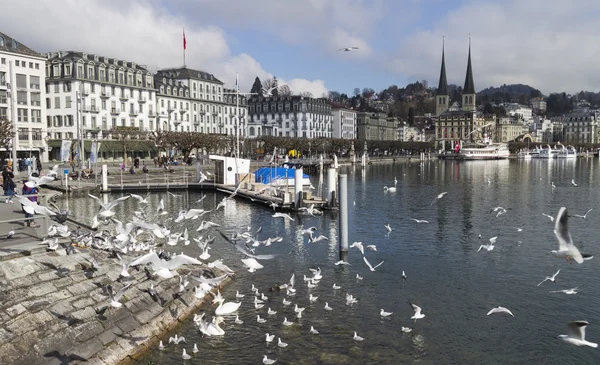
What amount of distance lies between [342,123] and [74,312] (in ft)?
560

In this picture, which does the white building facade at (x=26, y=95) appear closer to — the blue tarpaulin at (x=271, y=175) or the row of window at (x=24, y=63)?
the row of window at (x=24, y=63)

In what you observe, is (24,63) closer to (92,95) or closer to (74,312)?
(92,95)

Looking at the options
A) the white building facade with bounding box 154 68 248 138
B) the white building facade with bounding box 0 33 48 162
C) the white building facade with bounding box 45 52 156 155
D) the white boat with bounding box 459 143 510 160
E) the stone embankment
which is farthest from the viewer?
the white boat with bounding box 459 143 510 160

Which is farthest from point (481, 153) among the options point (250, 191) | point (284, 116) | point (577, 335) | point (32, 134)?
point (577, 335)

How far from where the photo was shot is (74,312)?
1383cm

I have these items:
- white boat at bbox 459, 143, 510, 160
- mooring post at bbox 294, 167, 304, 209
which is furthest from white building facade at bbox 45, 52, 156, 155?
white boat at bbox 459, 143, 510, 160

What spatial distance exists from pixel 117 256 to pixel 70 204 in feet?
91.8

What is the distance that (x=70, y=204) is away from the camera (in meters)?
42.5

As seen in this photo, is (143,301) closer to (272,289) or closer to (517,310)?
(272,289)

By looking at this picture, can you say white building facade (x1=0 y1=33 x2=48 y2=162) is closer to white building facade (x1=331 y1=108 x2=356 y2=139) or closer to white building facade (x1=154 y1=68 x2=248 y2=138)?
white building facade (x1=154 y1=68 x2=248 y2=138)

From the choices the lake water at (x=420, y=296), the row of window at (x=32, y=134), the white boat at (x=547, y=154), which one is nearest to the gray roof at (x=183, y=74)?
the row of window at (x=32, y=134)

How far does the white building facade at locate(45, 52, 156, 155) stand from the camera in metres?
88.1

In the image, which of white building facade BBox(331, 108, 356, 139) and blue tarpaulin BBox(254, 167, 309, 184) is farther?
white building facade BBox(331, 108, 356, 139)

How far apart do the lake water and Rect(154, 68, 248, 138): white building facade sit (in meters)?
78.5
